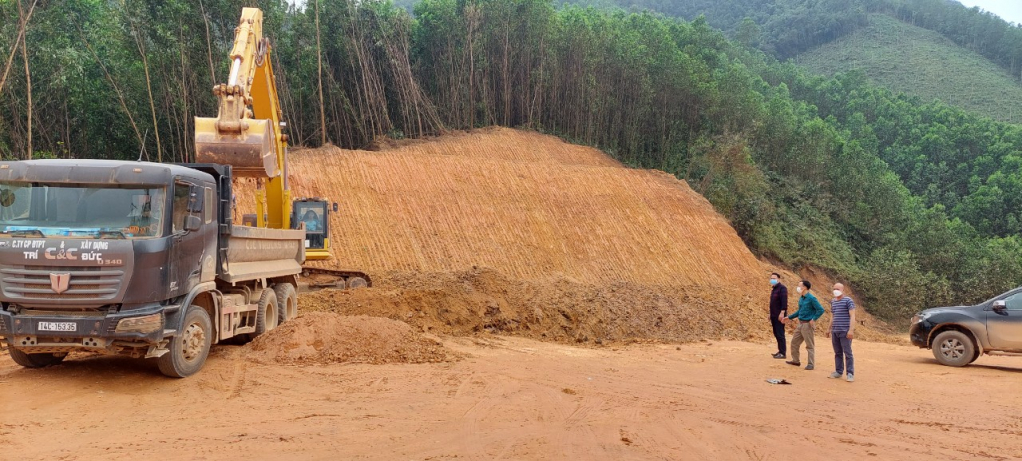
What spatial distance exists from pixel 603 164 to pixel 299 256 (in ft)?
70.3

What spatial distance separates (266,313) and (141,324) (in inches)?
140

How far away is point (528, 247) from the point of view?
2362cm

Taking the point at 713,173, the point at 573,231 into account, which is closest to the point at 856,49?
the point at 713,173

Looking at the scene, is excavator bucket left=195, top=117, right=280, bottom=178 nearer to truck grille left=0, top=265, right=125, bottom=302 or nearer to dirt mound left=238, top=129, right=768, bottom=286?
truck grille left=0, top=265, right=125, bottom=302

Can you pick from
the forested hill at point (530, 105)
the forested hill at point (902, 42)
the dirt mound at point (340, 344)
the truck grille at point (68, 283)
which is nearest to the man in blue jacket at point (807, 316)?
the dirt mound at point (340, 344)

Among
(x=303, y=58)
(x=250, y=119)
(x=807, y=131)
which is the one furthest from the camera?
(x=807, y=131)

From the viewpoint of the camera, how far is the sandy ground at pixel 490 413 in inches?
250

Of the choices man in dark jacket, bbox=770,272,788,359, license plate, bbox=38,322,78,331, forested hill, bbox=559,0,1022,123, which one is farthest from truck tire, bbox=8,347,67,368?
forested hill, bbox=559,0,1022,123

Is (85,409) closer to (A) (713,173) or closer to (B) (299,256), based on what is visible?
(B) (299,256)

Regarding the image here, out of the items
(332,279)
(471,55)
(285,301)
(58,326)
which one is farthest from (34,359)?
(471,55)

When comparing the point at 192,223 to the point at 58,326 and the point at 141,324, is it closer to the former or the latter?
the point at 141,324

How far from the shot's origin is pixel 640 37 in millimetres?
37438

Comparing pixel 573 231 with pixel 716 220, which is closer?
pixel 573 231

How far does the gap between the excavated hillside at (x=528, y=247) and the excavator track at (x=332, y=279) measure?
→ 0.87 meters
